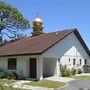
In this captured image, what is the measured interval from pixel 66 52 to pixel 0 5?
55.6 ft

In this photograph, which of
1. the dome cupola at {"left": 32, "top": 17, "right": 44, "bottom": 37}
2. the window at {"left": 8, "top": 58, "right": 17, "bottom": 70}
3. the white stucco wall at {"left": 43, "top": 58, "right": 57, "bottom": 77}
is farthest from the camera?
the dome cupola at {"left": 32, "top": 17, "right": 44, "bottom": 37}

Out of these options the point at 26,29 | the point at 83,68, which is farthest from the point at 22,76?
the point at 26,29

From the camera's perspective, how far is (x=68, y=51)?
35.9 meters

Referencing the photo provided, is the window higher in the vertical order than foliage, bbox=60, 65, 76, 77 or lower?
higher

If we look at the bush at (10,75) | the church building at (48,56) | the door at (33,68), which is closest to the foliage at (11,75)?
the bush at (10,75)

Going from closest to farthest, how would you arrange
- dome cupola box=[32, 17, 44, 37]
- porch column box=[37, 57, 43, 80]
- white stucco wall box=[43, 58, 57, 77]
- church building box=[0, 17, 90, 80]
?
porch column box=[37, 57, 43, 80], church building box=[0, 17, 90, 80], white stucco wall box=[43, 58, 57, 77], dome cupola box=[32, 17, 44, 37]

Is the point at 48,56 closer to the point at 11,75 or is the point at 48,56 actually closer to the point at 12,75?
the point at 12,75

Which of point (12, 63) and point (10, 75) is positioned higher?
point (12, 63)

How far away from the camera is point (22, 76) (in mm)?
33438

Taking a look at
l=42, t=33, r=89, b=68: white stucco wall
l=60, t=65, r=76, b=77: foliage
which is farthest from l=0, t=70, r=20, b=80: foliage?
l=60, t=65, r=76, b=77: foliage

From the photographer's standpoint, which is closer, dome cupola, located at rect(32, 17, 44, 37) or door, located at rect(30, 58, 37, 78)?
door, located at rect(30, 58, 37, 78)

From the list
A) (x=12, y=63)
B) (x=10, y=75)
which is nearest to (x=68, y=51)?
(x=12, y=63)

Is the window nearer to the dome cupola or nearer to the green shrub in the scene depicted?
the green shrub

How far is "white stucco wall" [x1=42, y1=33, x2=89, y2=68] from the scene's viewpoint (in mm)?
33141
